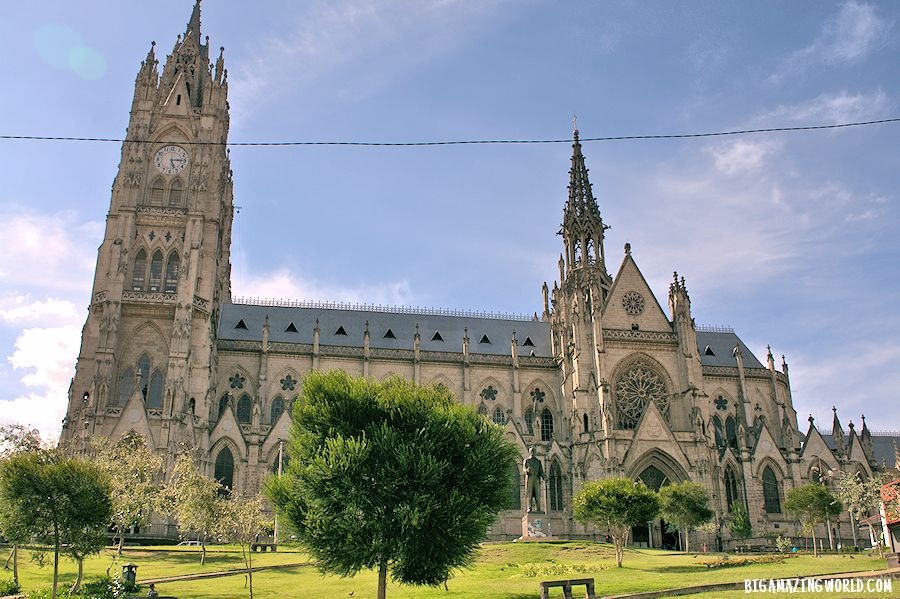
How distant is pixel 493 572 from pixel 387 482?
36.8ft

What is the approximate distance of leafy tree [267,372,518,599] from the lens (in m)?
22.7

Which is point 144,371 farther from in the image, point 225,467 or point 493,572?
point 493,572

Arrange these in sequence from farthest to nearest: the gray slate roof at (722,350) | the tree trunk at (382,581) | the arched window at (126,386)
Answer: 1. the gray slate roof at (722,350)
2. the arched window at (126,386)
3. the tree trunk at (382,581)

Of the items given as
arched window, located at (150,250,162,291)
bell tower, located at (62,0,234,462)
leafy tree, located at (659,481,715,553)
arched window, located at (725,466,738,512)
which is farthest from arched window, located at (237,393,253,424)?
arched window, located at (725,466,738,512)

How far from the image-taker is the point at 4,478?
2534 cm

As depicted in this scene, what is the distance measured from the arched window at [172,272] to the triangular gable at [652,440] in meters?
35.9

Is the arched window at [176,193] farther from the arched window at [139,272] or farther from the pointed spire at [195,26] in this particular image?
the pointed spire at [195,26]

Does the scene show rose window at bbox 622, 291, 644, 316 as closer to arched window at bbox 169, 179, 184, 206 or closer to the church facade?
the church facade

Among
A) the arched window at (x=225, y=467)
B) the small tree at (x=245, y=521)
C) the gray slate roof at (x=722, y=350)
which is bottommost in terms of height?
the small tree at (x=245, y=521)

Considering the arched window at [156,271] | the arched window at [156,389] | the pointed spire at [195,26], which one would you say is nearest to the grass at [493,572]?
the arched window at [156,389]

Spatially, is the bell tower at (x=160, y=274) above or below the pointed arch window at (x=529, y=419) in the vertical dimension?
above

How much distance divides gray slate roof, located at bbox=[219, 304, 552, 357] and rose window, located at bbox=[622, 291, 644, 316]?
9017mm

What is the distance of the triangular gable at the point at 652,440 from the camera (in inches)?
2119

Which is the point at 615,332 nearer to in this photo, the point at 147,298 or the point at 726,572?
the point at 726,572
